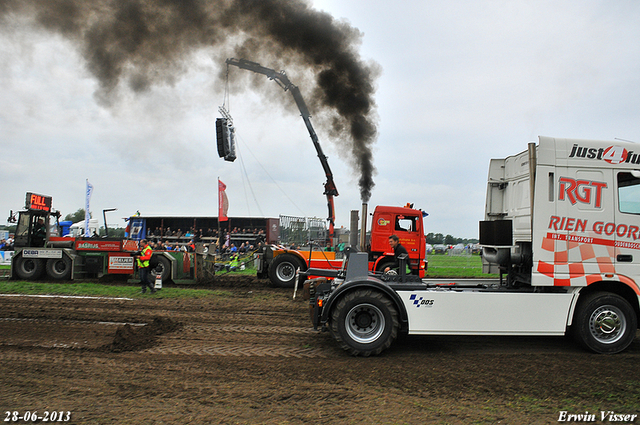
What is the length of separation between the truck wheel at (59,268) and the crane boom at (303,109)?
9.66m

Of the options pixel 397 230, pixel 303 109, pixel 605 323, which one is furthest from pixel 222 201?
pixel 605 323

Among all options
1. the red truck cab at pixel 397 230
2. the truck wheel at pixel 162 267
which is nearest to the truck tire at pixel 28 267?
the truck wheel at pixel 162 267

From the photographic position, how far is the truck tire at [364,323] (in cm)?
578

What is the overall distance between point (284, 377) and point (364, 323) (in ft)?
4.86

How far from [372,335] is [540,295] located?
2.41 meters

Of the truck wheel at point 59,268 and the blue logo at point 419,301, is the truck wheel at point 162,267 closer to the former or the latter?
the truck wheel at point 59,268

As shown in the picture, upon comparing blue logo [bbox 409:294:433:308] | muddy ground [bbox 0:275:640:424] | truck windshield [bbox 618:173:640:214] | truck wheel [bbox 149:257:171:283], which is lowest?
muddy ground [bbox 0:275:640:424]

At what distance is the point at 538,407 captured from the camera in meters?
4.17

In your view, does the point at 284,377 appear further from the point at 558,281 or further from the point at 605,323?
the point at 605,323

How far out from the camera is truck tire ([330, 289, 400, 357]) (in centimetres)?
578

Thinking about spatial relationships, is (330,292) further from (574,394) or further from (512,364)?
(574,394)

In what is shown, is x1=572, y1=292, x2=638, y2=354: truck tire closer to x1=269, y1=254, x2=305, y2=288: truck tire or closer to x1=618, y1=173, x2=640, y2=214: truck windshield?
x1=618, y1=173, x2=640, y2=214: truck windshield

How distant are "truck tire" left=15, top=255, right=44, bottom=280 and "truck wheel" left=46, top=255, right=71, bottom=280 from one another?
33cm

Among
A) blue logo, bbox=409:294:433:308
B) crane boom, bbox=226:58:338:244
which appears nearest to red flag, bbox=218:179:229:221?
crane boom, bbox=226:58:338:244
